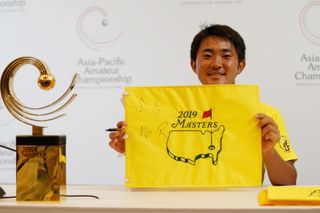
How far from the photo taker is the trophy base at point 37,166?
109 centimetres

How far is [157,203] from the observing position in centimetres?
102

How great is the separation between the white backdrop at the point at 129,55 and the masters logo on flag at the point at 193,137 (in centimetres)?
131

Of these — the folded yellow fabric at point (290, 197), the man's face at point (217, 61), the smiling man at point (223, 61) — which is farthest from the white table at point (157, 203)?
the man's face at point (217, 61)

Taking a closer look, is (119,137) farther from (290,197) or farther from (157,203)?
(290,197)

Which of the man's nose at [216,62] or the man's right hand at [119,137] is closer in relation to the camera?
the man's right hand at [119,137]

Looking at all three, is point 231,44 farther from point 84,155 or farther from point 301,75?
point 84,155

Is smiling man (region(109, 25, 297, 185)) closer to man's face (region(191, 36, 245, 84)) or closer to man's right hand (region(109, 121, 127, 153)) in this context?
man's face (region(191, 36, 245, 84))

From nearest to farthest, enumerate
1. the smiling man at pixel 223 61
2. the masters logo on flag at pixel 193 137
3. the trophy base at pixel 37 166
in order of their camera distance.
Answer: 1. the trophy base at pixel 37 166
2. the masters logo on flag at pixel 193 137
3. the smiling man at pixel 223 61

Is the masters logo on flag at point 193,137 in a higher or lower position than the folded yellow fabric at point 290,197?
higher

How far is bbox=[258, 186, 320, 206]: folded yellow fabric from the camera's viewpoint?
0.97 meters

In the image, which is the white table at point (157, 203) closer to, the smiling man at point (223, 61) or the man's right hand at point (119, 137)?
the man's right hand at point (119, 137)

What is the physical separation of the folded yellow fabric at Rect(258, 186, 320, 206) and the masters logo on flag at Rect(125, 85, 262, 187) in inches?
8.9

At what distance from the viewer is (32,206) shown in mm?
1006

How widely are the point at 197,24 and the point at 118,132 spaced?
4.62ft
